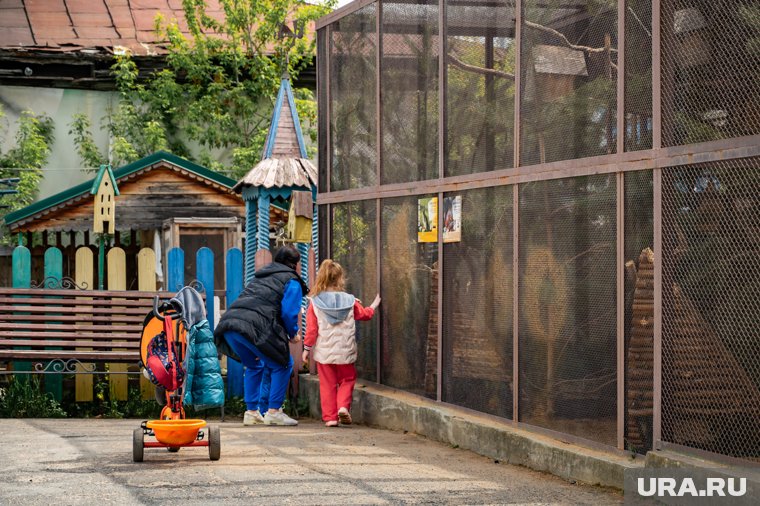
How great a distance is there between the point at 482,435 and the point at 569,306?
1.54 m

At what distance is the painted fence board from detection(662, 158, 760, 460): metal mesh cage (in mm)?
7650

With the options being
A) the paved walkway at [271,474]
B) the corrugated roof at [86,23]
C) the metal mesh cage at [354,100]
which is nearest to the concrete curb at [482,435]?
the paved walkway at [271,474]

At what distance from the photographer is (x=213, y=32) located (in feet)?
86.7

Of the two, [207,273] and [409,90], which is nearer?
[409,90]

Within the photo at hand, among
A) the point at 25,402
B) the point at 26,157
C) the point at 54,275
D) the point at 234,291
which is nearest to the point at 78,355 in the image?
the point at 25,402

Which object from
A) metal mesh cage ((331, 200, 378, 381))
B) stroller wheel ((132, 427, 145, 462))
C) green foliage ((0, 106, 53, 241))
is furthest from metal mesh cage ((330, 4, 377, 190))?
green foliage ((0, 106, 53, 241))

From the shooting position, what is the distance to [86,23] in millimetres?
26250

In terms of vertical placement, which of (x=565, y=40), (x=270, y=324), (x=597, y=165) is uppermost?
(x=565, y=40)

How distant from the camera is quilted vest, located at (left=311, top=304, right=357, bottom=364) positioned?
11.6 m

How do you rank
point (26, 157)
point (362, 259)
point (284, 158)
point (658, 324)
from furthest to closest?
1. point (26, 157)
2. point (284, 158)
3. point (362, 259)
4. point (658, 324)

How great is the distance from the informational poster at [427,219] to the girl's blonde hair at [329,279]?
1161 millimetres

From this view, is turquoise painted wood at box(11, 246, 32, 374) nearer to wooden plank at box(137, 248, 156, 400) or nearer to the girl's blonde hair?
wooden plank at box(137, 248, 156, 400)

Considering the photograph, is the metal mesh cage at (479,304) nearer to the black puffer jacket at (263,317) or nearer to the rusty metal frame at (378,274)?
the rusty metal frame at (378,274)

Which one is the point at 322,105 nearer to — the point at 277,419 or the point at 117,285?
the point at 117,285
